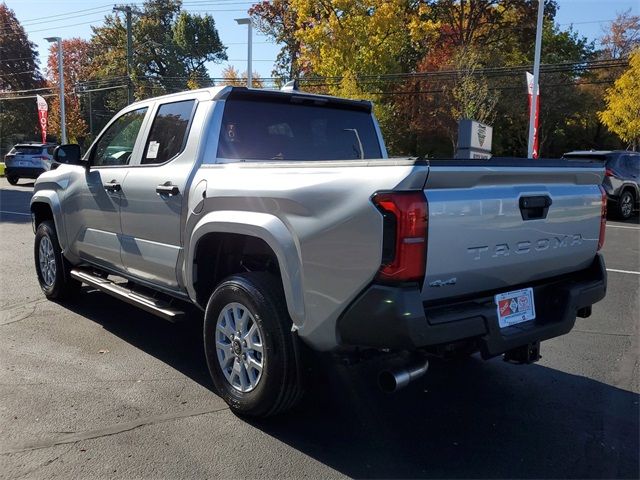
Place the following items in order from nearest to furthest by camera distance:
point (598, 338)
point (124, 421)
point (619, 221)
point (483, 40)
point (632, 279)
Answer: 1. point (124, 421)
2. point (598, 338)
3. point (632, 279)
4. point (619, 221)
5. point (483, 40)

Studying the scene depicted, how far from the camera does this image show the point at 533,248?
3.19 meters

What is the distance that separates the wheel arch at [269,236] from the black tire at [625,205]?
532 inches

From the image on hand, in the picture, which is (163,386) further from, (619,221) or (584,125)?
(584,125)

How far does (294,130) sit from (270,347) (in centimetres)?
189

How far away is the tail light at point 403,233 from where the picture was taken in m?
2.62

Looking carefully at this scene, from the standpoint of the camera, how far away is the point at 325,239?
2.86 meters

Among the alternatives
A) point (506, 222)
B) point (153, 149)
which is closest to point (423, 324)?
point (506, 222)

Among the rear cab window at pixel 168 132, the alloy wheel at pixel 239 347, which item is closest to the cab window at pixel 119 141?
the rear cab window at pixel 168 132

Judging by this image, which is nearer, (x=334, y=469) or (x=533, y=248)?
(x=334, y=469)

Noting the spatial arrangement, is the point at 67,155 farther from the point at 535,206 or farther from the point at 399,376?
the point at 535,206

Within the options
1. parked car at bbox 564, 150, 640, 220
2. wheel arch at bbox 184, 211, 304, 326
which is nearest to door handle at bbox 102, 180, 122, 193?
wheel arch at bbox 184, 211, 304, 326

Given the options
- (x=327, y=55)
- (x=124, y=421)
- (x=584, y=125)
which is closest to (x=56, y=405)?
(x=124, y=421)

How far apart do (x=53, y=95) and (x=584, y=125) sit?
46183 mm

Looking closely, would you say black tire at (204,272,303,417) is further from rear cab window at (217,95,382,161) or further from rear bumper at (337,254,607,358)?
rear cab window at (217,95,382,161)
